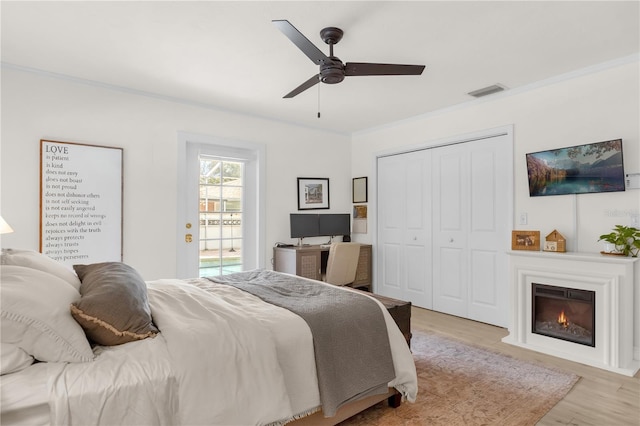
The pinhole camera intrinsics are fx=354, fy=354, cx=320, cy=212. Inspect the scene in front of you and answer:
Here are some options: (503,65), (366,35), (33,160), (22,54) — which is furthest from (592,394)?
(22,54)

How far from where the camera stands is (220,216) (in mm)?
4449

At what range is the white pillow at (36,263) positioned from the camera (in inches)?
64.1

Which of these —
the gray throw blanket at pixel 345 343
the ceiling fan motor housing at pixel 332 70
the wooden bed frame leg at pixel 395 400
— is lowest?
the wooden bed frame leg at pixel 395 400

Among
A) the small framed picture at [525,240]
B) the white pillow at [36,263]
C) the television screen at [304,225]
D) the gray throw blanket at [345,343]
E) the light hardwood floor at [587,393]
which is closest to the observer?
the white pillow at [36,263]

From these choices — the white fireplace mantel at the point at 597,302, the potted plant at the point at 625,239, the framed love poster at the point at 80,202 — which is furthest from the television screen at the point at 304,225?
the potted plant at the point at 625,239

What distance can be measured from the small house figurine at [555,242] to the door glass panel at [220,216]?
346cm

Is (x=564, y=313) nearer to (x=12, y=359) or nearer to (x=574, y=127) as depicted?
(x=574, y=127)

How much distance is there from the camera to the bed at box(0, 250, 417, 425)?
125 centimetres

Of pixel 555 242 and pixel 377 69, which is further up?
pixel 377 69

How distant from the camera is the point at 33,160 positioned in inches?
126

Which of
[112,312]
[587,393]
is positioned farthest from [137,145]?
[587,393]

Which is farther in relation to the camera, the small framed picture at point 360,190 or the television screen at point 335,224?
→ the small framed picture at point 360,190

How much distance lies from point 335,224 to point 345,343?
339cm

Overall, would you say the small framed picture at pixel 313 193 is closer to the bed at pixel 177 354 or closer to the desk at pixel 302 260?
the desk at pixel 302 260
